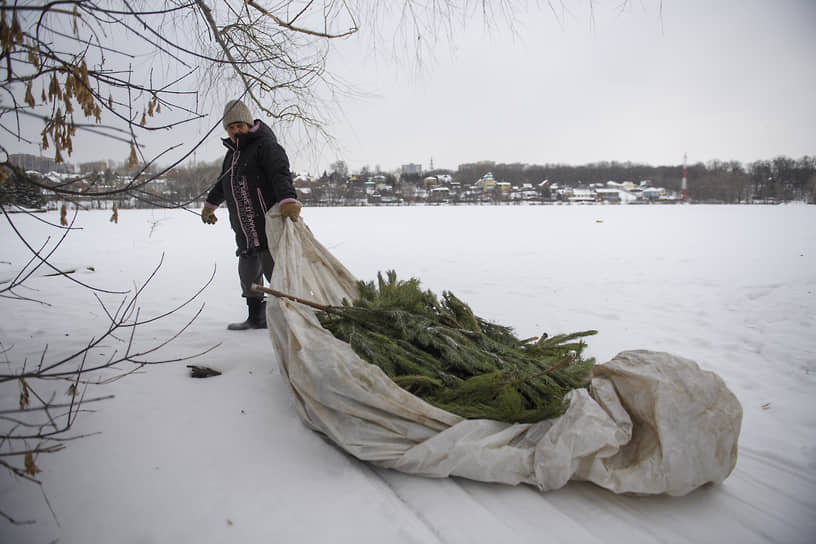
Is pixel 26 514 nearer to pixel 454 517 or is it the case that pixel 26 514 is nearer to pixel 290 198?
pixel 454 517

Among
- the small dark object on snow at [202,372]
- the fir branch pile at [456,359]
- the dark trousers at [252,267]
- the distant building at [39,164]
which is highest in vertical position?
the distant building at [39,164]

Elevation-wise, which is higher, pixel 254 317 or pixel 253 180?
pixel 253 180

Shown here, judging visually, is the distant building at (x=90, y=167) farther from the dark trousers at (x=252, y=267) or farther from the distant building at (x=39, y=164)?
the dark trousers at (x=252, y=267)

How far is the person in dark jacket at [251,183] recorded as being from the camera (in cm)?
311

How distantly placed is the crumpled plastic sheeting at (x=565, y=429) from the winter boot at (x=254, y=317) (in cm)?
172

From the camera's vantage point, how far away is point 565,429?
1593mm

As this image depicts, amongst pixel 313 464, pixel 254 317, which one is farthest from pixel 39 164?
pixel 254 317

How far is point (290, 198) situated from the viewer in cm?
297

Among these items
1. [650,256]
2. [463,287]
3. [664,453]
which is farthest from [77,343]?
[650,256]

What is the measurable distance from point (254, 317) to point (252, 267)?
0.46 m

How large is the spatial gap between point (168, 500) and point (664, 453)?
1.90 metres

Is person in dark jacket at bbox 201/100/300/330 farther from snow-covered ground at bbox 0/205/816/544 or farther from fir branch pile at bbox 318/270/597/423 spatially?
fir branch pile at bbox 318/270/597/423

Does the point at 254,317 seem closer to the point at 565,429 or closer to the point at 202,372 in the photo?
the point at 202,372

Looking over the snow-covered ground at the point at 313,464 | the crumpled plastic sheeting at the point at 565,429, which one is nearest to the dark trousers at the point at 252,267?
the snow-covered ground at the point at 313,464
